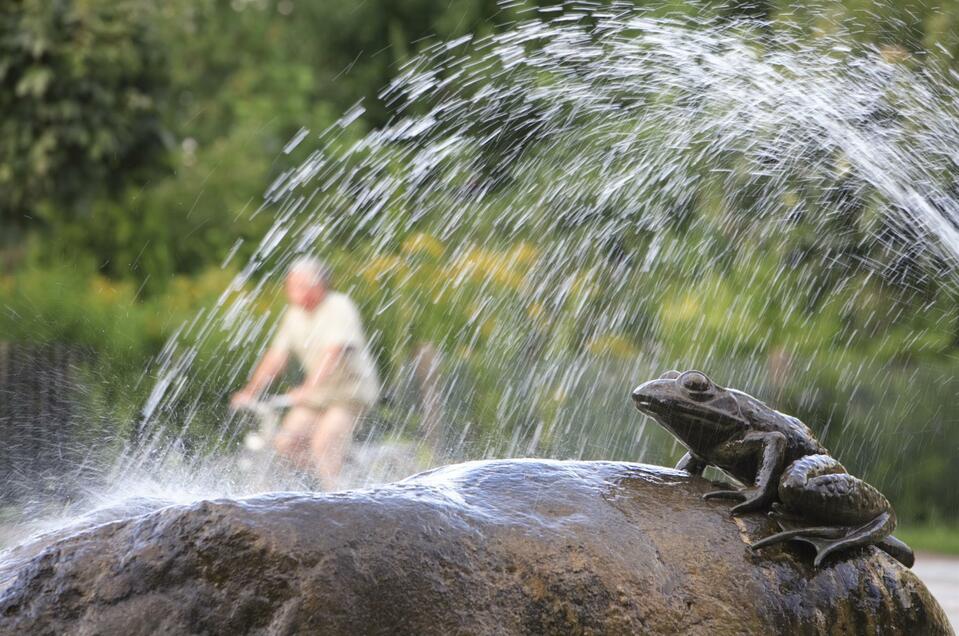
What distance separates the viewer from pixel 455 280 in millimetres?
12492

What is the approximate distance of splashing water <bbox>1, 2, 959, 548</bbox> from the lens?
9109 mm

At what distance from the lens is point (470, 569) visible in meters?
3.26

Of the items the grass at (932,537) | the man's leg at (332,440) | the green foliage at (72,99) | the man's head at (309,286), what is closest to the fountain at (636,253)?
the man's leg at (332,440)

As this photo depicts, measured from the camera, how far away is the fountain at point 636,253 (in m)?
8.67

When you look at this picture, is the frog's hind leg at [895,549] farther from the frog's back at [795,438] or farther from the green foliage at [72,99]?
the green foliage at [72,99]

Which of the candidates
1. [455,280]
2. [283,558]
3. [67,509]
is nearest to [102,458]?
[67,509]

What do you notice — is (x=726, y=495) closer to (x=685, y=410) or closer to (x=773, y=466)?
(x=773, y=466)

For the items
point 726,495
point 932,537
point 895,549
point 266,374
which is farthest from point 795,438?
point 932,537

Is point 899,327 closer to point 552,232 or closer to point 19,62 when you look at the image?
point 552,232

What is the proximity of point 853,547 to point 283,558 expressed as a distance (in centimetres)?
174

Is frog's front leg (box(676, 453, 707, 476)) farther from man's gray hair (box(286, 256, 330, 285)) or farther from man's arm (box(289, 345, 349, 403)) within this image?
man's gray hair (box(286, 256, 330, 285))

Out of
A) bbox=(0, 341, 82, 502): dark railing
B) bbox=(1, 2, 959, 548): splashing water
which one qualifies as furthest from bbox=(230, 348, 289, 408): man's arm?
bbox=(0, 341, 82, 502): dark railing

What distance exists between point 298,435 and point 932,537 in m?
6.67

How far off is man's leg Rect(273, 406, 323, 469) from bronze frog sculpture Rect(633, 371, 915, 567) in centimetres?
440
